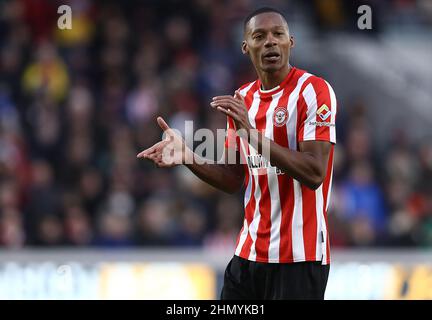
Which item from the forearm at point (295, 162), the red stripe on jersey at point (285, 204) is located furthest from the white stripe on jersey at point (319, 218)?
the forearm at point (295, 162)

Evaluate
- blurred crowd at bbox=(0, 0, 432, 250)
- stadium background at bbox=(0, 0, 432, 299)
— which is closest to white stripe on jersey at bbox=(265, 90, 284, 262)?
stadium background at bbox=(0, 0, 432, 299)

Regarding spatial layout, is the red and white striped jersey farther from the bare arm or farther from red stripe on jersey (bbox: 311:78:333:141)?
the bare arm

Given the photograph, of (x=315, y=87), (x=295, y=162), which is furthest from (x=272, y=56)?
(x=295, y=162)

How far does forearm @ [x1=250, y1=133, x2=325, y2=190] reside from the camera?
437 cm

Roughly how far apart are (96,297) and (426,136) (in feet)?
17.9

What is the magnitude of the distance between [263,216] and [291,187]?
230 mm

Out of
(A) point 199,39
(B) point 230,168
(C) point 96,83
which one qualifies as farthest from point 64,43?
(B) point 230,168

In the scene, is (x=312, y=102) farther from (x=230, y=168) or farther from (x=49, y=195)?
(x=49, y=195)

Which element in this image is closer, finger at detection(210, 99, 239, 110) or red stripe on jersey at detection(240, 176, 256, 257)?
finger at detection(210, 99, 239, 110)

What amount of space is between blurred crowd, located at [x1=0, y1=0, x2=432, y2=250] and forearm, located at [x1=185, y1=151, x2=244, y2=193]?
459 cm

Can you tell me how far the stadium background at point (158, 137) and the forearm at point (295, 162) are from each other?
13.3ft

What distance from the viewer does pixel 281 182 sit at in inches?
187

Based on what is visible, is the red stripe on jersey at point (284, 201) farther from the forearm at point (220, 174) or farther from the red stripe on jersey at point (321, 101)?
the forearm at point (220, 174)

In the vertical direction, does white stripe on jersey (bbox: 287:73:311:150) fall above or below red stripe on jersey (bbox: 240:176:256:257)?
above
